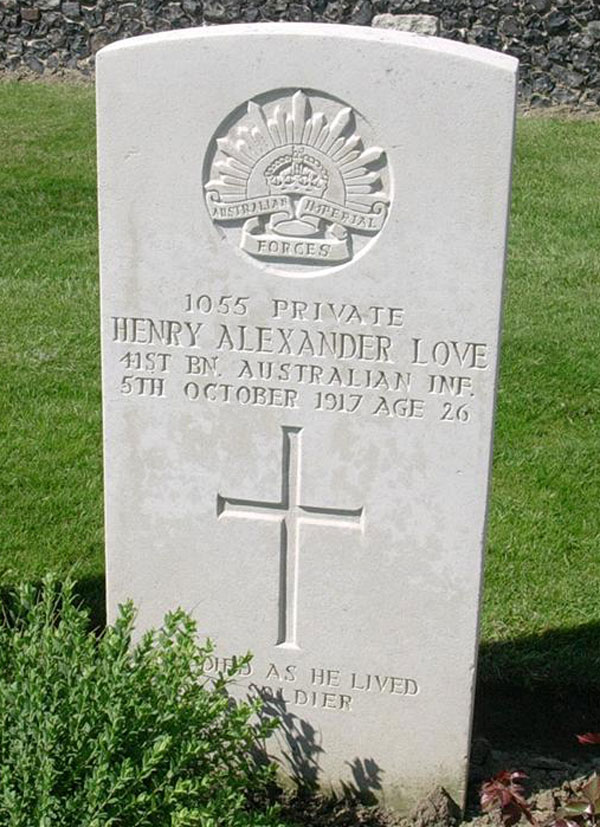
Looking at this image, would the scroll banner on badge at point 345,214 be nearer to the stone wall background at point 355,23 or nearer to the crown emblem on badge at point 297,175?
the crown emblem on badge at point 297,175

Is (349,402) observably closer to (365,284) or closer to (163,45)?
(365,284)

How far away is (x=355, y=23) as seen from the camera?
13320mm

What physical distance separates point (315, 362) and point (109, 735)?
115 cm

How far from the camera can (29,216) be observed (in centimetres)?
941

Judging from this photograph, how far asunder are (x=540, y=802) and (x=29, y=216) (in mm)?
6643

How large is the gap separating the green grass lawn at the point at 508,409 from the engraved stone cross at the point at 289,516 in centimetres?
105

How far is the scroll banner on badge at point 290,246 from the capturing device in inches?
136

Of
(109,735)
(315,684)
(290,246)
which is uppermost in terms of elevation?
(290,246)

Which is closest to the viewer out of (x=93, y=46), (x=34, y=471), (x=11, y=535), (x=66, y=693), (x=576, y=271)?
(x=66, y=693)

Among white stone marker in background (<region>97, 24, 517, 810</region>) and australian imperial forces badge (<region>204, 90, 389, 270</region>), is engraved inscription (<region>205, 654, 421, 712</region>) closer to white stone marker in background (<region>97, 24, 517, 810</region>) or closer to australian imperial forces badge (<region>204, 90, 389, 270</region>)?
white stone marker in background (<region>97, 24, 517, 810</region>)

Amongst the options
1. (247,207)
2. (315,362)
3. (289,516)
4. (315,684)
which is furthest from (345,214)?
(315,684)

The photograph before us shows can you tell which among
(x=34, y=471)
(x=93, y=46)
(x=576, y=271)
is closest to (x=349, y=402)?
(x=34, y=471)

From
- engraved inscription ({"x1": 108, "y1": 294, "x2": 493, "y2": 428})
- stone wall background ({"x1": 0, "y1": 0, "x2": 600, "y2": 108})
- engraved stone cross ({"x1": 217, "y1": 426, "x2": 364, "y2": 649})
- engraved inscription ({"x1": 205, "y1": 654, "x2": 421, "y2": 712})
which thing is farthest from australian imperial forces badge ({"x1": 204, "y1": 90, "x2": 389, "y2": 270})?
stone wall background ({"x1": 0, "y1": 0, "x2": 600, "y2": 108})

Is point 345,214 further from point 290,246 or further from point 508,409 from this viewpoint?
point 508,409
